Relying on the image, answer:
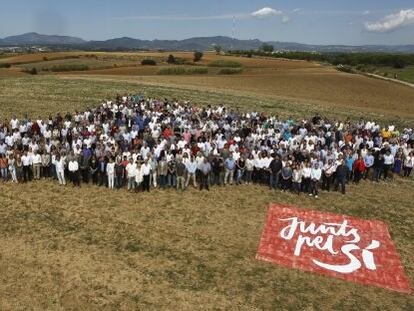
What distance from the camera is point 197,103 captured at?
119 ft

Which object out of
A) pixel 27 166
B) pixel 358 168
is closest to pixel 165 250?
pixel 27 166

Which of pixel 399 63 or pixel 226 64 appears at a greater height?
pixel 399 63

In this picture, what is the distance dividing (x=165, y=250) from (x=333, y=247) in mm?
5163

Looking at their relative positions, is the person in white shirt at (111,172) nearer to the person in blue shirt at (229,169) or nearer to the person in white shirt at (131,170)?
the person in white shirt at (131,170)

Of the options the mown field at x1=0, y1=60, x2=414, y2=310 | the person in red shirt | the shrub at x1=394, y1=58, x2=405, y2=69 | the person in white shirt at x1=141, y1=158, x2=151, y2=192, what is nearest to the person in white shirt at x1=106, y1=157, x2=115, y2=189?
the mown field at x1=0, y1=60, x2=414, y2=310

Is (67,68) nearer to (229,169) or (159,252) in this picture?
(229,169)

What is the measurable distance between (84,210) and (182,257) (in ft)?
14.9

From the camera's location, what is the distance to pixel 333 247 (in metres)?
13.5

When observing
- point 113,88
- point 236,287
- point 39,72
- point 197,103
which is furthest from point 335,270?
point 39,72

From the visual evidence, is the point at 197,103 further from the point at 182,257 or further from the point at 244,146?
the point at 182,257

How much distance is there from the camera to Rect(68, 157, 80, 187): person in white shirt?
1688cm

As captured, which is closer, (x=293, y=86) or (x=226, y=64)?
(x=293, y=86)

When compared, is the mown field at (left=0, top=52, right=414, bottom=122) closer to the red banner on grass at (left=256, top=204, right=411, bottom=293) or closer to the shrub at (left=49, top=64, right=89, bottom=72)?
the shrub at (left=49, top=64, right=89, bottom=72)

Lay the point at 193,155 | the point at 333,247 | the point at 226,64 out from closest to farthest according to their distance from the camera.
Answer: the point at 333,247
the point at 193,155
the point at 226,64
